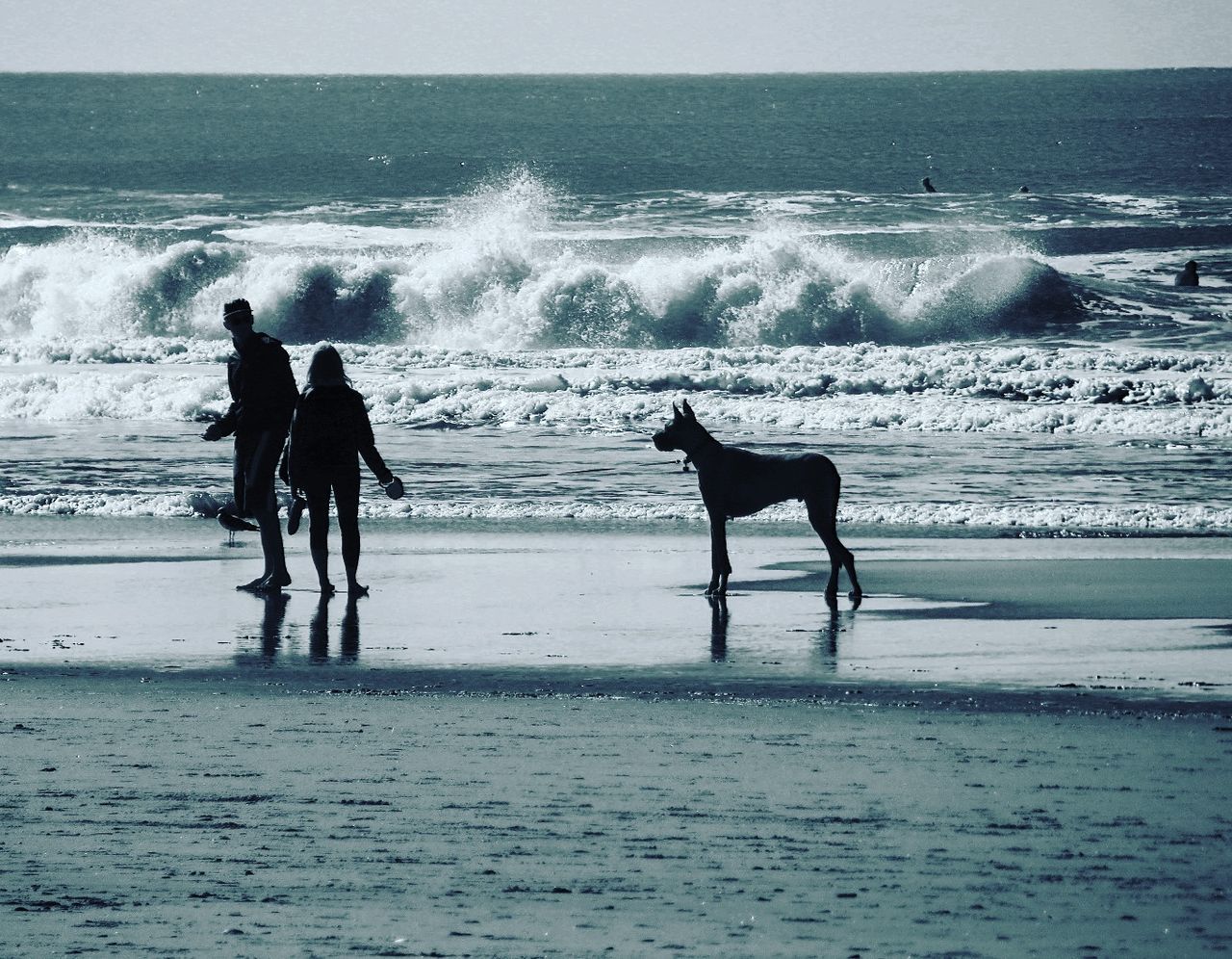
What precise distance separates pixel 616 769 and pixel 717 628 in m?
2.54

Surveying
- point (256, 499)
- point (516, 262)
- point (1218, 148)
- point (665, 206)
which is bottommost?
point (256, 499)

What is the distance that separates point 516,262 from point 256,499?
22779 mm

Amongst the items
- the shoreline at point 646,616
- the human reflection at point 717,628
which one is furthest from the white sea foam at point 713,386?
the human reflection at point 717,628

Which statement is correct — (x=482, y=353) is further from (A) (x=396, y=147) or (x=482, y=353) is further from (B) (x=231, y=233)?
(A) (x=396, y=147)

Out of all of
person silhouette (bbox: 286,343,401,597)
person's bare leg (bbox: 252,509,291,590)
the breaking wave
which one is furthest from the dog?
the breaking wave

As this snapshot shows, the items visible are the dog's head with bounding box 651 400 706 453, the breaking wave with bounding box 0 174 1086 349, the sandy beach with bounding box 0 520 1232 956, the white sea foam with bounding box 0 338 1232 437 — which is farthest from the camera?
the breaking wave with bounding box 0 174 1086 349

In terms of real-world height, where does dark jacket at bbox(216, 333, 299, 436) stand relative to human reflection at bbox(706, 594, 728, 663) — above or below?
above

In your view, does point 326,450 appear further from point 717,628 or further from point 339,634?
point 717,628

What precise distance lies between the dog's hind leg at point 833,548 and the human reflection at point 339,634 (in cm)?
215

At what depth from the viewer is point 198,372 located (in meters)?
22.9

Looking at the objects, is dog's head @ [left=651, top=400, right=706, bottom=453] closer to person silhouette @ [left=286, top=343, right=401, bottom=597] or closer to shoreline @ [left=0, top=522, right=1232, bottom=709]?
shoreline @ [left=0, top=522, right=1232, bottom=709]

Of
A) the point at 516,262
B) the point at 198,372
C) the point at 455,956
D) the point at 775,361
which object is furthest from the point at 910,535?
the point at 516,262

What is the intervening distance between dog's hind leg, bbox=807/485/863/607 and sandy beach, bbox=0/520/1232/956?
0.49 ft

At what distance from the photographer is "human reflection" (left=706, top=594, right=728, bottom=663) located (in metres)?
7.01
